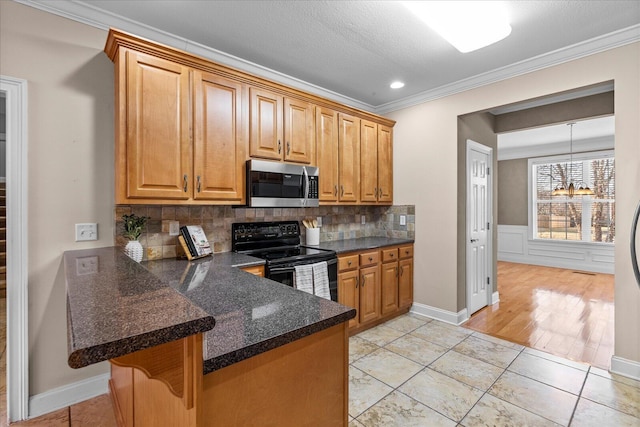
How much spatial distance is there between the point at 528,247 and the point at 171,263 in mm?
7657

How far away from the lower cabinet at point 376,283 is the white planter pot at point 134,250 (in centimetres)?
171

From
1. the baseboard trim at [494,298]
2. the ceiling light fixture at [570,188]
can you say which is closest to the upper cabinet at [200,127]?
the baseboard trim at [494,298]

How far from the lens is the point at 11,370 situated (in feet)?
6.50

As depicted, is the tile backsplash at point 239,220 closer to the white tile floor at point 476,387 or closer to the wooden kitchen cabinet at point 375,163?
the wooden kitchen cabinet at point 375,163

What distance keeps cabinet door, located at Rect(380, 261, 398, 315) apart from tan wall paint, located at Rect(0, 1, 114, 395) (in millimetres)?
2591

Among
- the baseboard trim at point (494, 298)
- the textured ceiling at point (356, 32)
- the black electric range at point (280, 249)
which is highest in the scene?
the textured ceiling at point (356, 32)

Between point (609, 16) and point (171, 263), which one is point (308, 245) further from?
point (609, 16)

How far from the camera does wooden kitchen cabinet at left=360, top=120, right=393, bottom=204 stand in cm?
374

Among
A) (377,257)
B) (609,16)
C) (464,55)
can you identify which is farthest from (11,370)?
(609,16)

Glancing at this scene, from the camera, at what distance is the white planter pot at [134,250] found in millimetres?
2158

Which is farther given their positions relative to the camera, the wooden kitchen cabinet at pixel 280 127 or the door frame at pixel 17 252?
the wooden kitchen cabinet at pixel 280 127

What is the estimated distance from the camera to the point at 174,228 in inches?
102

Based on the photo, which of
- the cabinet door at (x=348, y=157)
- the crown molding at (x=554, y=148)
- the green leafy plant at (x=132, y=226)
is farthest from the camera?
the crown molding at (x=554, y=148)

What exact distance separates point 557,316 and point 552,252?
3.75 meters
